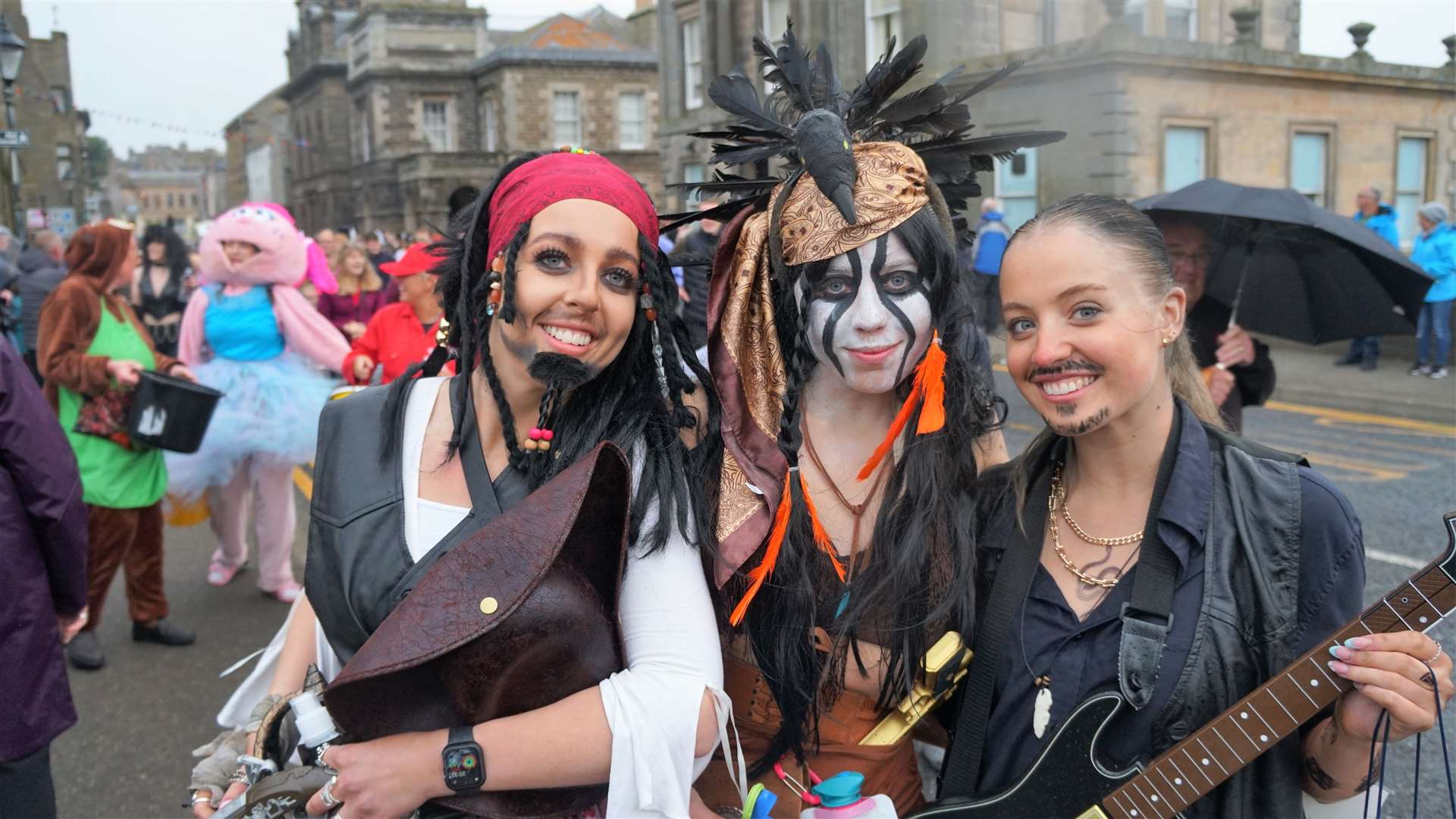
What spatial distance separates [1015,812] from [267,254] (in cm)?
469

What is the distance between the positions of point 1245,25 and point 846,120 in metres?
14.9

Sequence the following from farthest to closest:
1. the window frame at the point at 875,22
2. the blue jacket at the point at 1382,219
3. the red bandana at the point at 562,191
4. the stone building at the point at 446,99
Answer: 1. the stone building at the point at 446,99
2. the window frame at the point at 875,22
3. the blue jacket at the point at 1382,219
4. the red bandana at the point at 562,191

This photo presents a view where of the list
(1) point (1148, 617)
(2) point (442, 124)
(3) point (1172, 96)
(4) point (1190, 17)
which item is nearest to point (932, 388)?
(1) point (1148, 617)

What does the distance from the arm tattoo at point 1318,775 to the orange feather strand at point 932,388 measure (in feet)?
2.70

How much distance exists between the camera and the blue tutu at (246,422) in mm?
5102

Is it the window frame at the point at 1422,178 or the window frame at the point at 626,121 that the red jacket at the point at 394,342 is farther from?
the window frame at the point at 626,121

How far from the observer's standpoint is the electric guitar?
4.91ft

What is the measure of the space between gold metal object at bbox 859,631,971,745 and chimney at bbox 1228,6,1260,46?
15.1 m

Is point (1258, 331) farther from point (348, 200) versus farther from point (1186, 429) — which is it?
point (348, 200)

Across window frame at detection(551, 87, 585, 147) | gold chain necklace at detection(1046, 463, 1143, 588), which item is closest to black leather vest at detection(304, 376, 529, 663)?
gold chain necklace at detection(1046, 463, 1143, 588)

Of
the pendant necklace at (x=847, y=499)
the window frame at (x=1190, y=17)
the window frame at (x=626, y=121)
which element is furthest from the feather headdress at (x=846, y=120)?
the window frame at (x=626, y=121)

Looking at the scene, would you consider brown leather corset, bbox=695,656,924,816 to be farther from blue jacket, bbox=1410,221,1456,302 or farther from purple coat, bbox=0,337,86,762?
blue jacket, bbox=1410,221,1456,302

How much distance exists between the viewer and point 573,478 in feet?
5.02

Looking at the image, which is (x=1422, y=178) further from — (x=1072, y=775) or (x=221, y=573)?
(x=1072, y=775)
